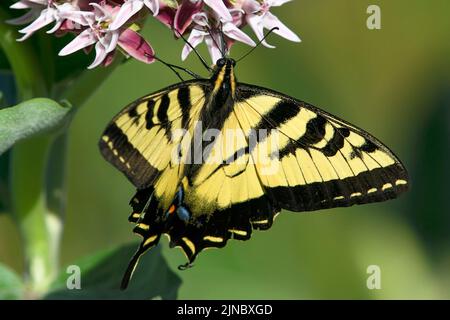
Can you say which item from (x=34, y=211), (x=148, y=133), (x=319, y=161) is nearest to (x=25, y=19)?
(x=148, y=133)

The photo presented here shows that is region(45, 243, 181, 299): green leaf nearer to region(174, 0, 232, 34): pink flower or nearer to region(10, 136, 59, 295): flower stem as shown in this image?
region(10, 136, 59, 295): flower stem

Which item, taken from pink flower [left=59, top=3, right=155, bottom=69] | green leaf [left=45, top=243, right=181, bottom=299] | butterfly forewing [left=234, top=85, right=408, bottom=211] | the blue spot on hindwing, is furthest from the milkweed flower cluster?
green leaf [left=45, top=243, right=181, bottom=299]

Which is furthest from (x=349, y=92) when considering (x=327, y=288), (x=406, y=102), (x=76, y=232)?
(x=76, y=232)

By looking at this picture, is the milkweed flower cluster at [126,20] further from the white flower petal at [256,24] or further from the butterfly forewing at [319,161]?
the butterfly forewing at [319,161]

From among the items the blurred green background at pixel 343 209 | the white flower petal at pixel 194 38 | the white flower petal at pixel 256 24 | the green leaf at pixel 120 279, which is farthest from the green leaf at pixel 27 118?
the blurred green background at pixel 343 209

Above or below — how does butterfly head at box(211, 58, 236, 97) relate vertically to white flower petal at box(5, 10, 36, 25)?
below

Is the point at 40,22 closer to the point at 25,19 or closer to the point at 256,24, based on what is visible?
the point at 25,19

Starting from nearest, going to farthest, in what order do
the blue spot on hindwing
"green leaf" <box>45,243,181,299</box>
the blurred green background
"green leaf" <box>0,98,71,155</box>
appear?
1. "green leaf" <box>0,98,71,155</box>
2. the blue spot on hindwing
3. "green leaf" <box>45,243,181,299</box>
4. the blurred green background
